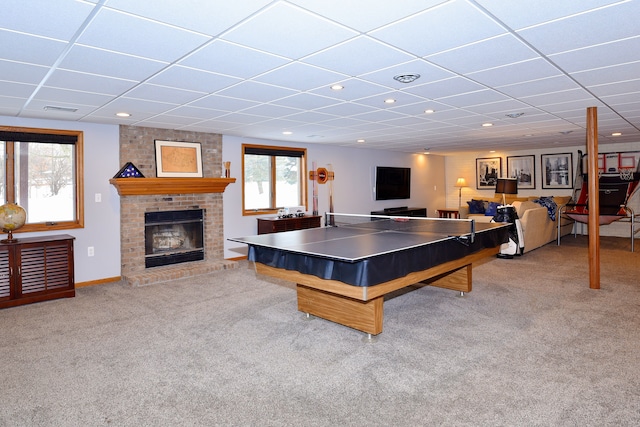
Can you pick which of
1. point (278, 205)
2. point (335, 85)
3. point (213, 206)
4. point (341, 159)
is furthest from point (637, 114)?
point (213, 206)

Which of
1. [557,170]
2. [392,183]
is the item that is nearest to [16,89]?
[392,183]

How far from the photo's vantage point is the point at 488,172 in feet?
36.0

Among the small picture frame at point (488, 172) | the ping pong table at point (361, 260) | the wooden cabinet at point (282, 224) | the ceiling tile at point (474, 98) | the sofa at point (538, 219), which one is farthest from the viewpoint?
the small picture frame at point (488, 172)

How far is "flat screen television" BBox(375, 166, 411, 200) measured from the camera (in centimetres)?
959

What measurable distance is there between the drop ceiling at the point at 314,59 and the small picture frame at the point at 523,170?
504 cm

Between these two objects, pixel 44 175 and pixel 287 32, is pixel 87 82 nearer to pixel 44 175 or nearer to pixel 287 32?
pixel 287 32

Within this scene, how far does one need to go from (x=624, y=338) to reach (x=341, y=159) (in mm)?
6273

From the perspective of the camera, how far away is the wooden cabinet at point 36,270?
4.39 meters

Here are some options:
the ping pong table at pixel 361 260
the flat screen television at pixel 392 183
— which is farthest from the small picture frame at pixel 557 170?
the ping pong table at pixel 361 260

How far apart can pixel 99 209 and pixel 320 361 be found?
4.13m

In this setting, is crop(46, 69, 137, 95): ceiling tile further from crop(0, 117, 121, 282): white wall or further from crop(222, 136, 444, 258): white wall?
crop(222, 136, 444, 258): white wall

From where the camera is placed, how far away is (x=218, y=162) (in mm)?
6617

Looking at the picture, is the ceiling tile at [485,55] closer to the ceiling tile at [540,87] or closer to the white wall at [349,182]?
the ceiling tile at [540,87]

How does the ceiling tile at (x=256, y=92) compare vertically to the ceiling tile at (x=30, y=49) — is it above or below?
above
